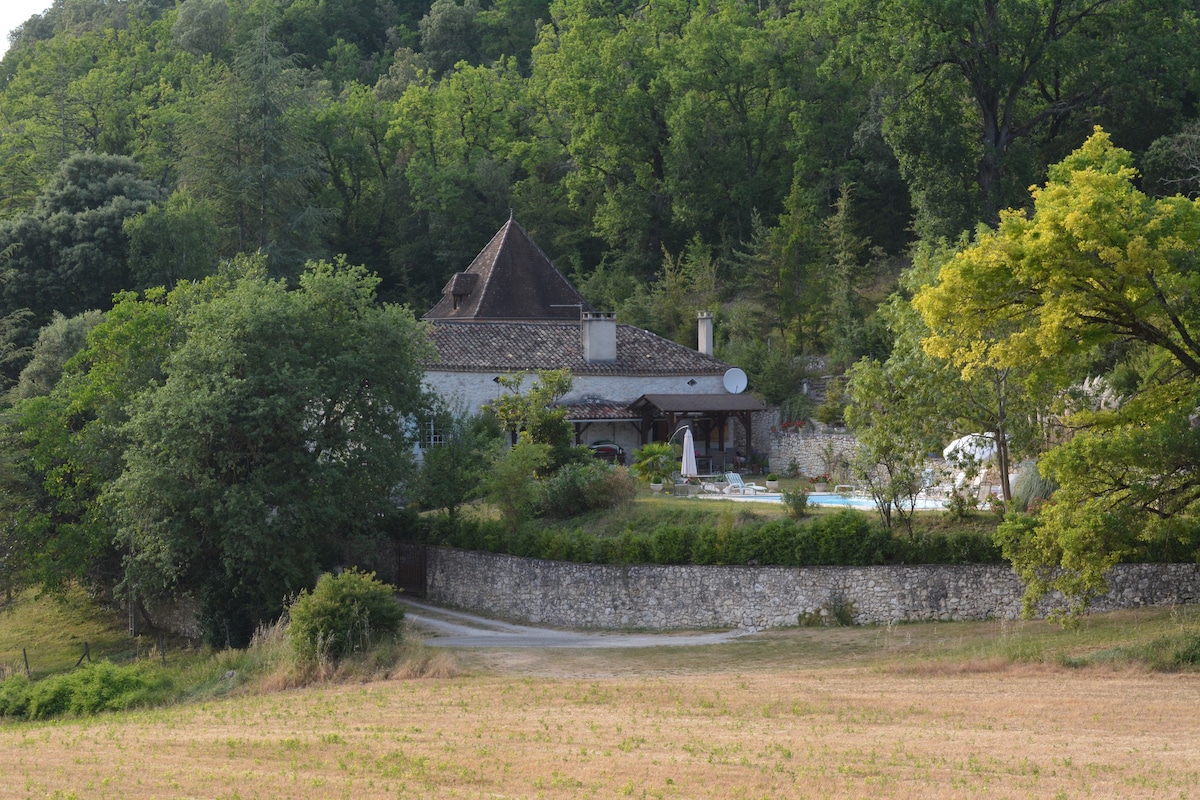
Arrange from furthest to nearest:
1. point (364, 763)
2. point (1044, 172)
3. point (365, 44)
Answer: point (365, 44)
point (1044, 172)
point (364, 763)

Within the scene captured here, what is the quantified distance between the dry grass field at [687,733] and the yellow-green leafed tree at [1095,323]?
231 cm

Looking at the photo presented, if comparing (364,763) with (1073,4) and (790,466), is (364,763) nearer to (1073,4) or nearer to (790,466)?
(790,466)

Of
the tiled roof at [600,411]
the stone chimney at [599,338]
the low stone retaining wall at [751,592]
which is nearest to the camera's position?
the low stone retaining wall at [751,592]

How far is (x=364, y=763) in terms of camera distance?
1583 cm

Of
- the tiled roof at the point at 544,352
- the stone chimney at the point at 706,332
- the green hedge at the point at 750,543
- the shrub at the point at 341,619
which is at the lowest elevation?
the shrub at the point at 341,619

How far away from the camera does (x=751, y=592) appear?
27.6 metres

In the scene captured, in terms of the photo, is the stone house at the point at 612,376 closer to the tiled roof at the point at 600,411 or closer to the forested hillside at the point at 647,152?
the tiled roof at the point at 600,411

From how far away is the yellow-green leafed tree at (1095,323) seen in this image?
20562 mm

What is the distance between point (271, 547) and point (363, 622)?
534 cm

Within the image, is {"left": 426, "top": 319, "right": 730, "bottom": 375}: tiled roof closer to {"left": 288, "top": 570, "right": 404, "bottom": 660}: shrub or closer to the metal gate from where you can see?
the metal gate

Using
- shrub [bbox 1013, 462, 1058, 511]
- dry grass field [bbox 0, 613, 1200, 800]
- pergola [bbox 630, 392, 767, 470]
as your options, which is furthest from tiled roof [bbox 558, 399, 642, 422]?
dry grass field [bbox 0, 613, 1200, 800]

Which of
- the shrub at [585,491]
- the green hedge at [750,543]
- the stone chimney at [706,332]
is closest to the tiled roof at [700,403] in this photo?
the stone chimney at [706,332]

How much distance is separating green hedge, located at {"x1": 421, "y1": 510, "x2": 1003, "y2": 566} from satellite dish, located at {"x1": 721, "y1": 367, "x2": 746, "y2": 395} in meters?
13.0

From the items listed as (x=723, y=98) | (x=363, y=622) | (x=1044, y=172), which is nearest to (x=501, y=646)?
(x=363, y=622)
